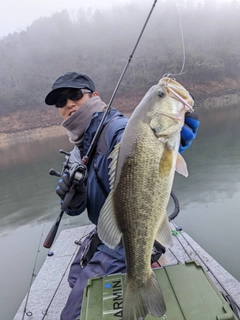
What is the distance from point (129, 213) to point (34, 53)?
248 ft

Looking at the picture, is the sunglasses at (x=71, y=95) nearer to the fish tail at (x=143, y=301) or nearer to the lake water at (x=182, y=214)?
the fish tail at (x=143, y=301)

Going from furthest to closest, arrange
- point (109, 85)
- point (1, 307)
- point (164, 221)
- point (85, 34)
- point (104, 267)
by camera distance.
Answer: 1. point (85, 34)
2. point (109, 85)
3. point (1, 307)
4. point (104, 267)
5. point (164, 221)

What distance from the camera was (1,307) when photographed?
3912mm

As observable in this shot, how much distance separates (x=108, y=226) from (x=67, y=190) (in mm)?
649

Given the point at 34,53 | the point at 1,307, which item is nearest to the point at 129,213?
the point at 1,307

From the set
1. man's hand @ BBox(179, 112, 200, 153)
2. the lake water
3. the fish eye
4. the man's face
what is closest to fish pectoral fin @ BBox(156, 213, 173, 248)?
man's hand @ BBox(179, 112, 200, 153)

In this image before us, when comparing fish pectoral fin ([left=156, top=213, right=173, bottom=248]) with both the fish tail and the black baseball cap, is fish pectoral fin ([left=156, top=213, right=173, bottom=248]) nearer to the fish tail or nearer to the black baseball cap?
the fish tail

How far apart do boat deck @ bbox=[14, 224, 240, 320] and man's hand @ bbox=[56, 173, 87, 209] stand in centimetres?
121

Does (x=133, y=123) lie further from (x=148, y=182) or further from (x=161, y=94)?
(x=148, y=182)

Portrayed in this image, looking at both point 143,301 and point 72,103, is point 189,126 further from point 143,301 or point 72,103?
point 72,103

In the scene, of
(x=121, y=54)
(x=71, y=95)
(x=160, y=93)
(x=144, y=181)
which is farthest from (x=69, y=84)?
(x=121, y=54)

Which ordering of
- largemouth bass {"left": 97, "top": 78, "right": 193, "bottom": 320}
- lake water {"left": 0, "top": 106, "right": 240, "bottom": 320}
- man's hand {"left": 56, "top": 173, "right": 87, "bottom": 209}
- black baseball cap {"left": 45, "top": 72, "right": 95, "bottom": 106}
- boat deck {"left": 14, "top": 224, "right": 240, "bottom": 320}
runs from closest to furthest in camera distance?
largemouth bass {"left": 97, "top": 78, "right": 193, "bottom": 320}
man's hand {"left": 56, "top": 173, "right": 87, "bottom": 209}
black baseball cap {"left": 45, "top": 72, "right": 95, "bottom": 106}
boat deck {"left": 14, "top": 224, "right": 240, "bottom": 320}
lake water {"left": 0, "top": 106, "right": 240, "bottom": 320}

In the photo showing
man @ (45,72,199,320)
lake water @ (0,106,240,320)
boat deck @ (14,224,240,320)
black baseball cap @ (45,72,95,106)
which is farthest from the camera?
lake water @ (0,106,240,320)

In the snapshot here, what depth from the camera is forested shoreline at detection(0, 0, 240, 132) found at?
A: 144ft
